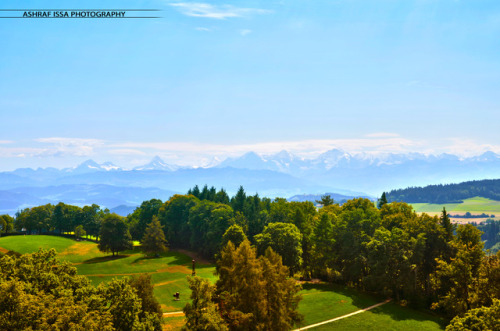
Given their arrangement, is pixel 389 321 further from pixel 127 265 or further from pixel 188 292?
pixel 127 265

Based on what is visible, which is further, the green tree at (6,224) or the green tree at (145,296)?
the green tree at (6,224)

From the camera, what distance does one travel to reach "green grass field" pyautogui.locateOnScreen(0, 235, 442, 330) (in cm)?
5322

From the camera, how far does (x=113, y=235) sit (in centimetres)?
10256

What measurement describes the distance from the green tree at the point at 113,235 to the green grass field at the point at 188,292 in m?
3.19

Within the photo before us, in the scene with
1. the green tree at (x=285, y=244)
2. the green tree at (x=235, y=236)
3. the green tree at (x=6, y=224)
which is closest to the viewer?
the green tree at (x=285, y=244)

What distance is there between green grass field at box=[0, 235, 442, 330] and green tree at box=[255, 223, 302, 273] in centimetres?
584

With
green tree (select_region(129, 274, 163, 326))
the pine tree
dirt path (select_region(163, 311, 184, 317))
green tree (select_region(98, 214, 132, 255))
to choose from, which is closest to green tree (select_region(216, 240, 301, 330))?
green tree (select_region(129, 274, 163, 326))

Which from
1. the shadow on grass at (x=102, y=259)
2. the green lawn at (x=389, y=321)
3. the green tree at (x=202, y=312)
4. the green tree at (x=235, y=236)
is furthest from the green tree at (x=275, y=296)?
the shadow on grass at (x=102, y=259)

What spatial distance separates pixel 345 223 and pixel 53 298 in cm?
6198

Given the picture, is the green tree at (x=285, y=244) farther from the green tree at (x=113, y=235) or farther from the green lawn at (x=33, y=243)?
the green lawn at (x=33, y=243)

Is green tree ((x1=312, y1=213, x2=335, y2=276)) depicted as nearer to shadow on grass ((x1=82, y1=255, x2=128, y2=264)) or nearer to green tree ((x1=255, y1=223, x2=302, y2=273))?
green tree ((x1=255, y1=223, x2=302, y2=273))

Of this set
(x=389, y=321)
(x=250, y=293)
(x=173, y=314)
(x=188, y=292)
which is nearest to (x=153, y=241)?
(x=188, y=292)

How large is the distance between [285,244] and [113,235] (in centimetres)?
5887

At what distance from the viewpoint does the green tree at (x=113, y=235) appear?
10244 centimetres
